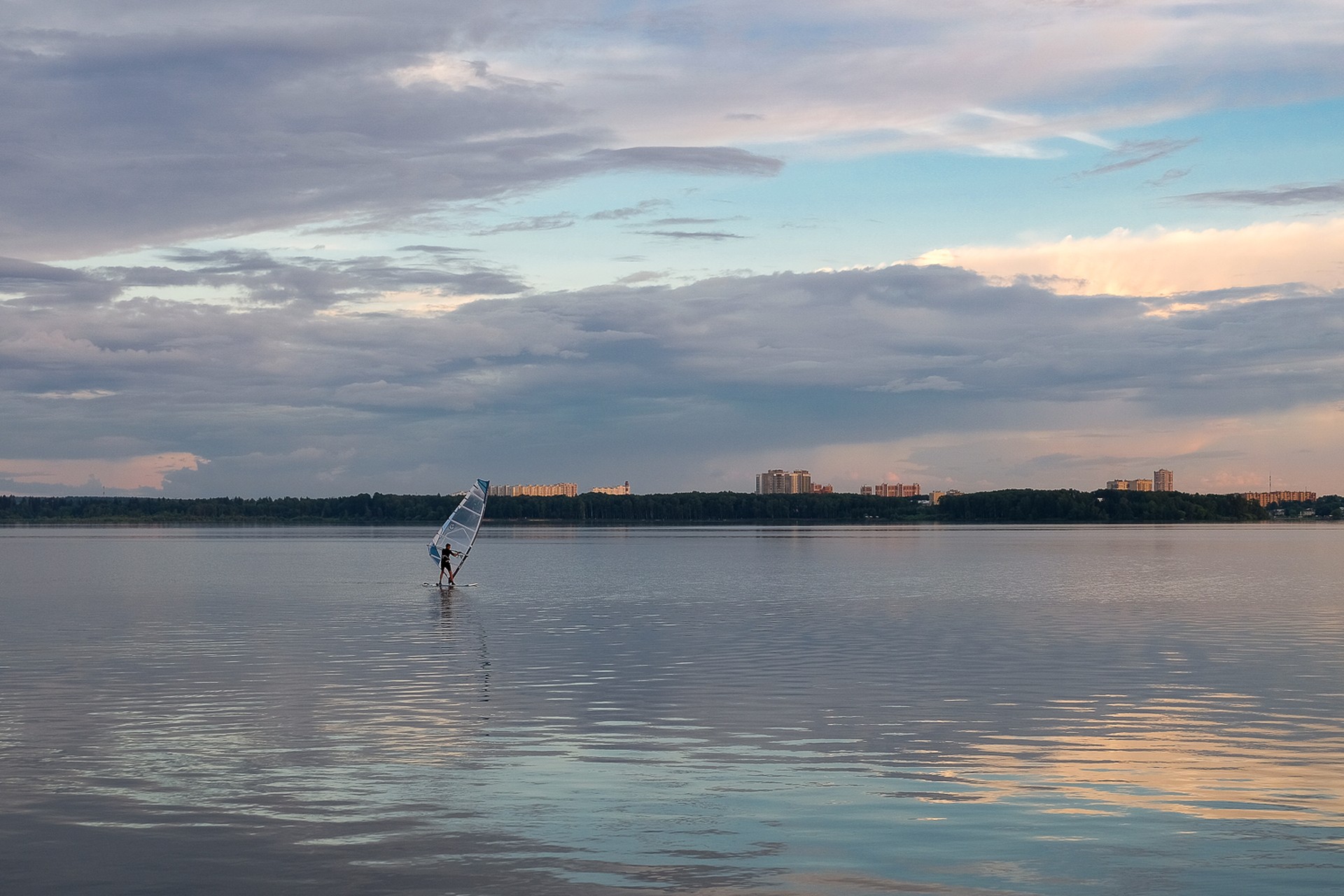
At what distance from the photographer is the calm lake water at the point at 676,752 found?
13.8 m

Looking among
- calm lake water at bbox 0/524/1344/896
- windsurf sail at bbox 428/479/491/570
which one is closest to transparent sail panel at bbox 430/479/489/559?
windsurf sail at bbox 428/479/491/570

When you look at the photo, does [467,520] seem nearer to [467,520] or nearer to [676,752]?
[467,520]

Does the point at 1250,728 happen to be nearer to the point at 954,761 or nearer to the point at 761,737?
the point at 954,761

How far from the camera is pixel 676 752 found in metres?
20.5

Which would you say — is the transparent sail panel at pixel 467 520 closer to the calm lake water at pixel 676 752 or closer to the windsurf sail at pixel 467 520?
the windsurf sail at pixel 467 520

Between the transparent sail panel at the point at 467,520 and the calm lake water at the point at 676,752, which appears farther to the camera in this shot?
the transparent sail panel at the point at 467,520

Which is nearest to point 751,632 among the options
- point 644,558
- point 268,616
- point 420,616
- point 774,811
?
point 420,616

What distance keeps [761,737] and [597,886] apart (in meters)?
9.28

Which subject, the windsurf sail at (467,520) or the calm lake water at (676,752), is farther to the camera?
the windsurf sail at (467,520)

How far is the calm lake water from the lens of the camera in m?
13.8

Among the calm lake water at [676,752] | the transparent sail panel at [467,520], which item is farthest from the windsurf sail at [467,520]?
the calm lake water at [676,752]

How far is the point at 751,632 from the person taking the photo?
138 ft

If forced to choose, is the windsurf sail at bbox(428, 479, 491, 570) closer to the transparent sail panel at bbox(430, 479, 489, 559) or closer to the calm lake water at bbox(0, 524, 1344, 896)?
the transparent sail panel at bbox(430, 479, 489, 559)

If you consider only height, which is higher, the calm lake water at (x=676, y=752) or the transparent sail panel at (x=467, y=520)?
the transparent sail panel at (x=467, y=520)
